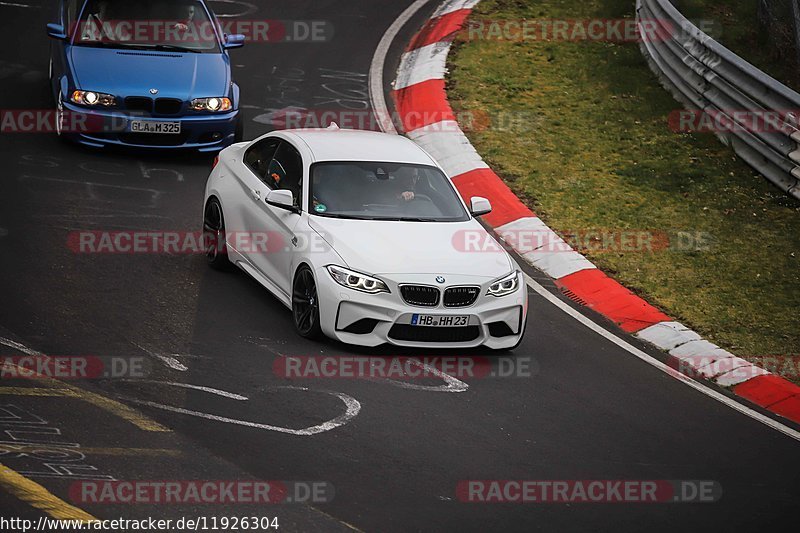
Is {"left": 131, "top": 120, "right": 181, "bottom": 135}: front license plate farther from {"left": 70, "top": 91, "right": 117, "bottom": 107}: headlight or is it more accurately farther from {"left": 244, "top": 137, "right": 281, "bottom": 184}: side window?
{"left": 244, "top": 137, "right": 281, "bottom": 184}: side window

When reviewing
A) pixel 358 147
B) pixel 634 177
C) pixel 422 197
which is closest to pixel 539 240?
pixel 634 177

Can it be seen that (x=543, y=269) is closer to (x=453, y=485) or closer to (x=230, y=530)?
(x=453, y=485)

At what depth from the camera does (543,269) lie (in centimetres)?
1301

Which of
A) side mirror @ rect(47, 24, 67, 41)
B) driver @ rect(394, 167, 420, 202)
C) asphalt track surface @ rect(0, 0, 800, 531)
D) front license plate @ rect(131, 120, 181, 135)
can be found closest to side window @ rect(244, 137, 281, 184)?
asphalt track surface @ rect(0, 0, 800, 531)

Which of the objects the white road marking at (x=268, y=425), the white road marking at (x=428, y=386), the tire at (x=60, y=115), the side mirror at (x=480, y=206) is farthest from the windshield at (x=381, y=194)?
the tire at (x=60, y=115)

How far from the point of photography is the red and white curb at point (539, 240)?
430 inches

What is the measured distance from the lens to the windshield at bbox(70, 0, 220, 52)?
50.1 ft

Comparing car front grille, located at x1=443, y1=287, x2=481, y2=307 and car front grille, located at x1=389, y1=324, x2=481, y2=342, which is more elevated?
car front grille, located at x1=443, y1=287, x2=481, y2=307

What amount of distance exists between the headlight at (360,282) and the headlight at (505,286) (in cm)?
93

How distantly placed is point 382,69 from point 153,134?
16.6ft

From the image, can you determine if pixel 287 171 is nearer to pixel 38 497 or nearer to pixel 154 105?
pixel 154 105

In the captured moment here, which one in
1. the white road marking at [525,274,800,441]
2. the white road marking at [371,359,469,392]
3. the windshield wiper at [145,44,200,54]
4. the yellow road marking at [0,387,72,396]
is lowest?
the white road marking at [525,274,800,441]

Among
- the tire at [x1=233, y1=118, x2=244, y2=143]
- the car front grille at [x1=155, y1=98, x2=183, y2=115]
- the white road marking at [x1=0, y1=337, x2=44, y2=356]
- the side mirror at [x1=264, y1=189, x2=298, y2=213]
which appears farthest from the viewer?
the tire at [x1=233, y1=118, x2=244, y2=143]

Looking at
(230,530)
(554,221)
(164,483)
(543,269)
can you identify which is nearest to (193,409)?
(164,483)
